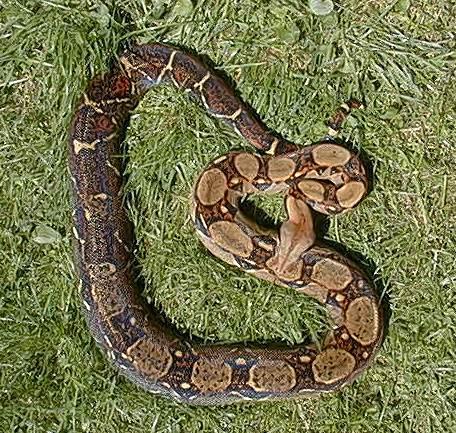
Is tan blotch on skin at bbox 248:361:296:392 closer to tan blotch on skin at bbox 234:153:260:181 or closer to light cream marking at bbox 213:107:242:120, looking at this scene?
tan blotch on skin at bbox 234:153:260:181

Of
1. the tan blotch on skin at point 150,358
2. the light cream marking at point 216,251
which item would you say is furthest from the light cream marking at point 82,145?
the tan blotch on skin at point 150,358

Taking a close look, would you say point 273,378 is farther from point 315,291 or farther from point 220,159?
point 220,159

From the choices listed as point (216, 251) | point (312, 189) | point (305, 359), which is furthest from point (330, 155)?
point (305, 359)

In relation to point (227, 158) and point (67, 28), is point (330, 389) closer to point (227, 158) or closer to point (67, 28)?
point (227, 158)

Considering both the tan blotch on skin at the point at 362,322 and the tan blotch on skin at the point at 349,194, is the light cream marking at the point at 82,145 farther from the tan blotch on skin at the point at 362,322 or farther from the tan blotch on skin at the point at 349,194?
the tan blotch on skin at the point at 362,322

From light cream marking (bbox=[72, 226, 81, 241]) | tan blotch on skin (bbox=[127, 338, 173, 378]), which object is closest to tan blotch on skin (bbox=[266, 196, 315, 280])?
tan blotch on skin (bbox=[127, 338, 173, 378])

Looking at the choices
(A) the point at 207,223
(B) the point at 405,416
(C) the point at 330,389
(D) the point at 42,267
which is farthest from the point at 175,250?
(B) the point at 405,416
